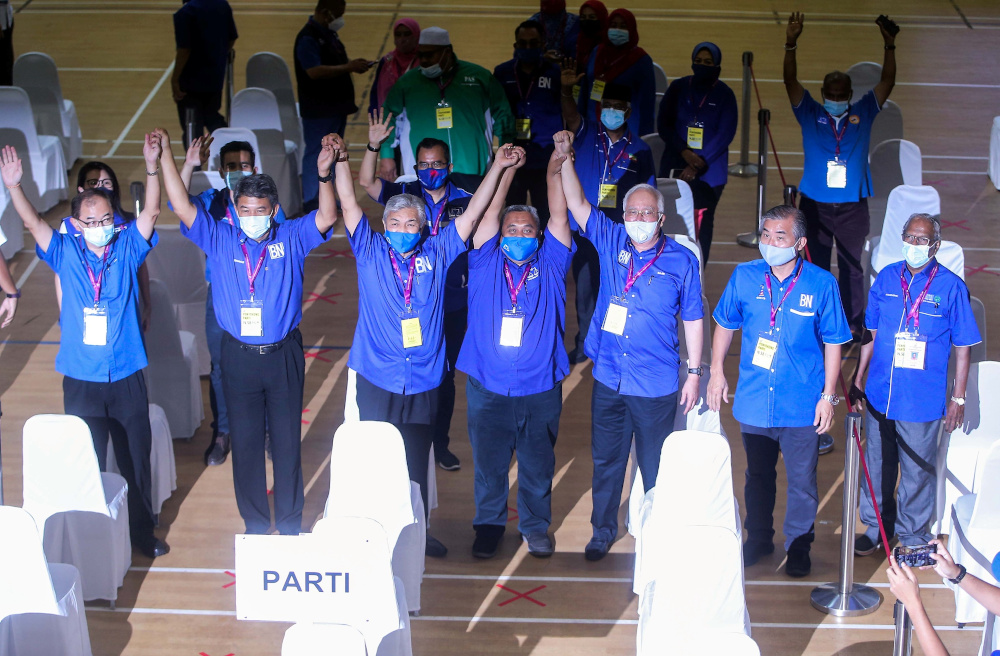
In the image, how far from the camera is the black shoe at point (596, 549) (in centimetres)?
573

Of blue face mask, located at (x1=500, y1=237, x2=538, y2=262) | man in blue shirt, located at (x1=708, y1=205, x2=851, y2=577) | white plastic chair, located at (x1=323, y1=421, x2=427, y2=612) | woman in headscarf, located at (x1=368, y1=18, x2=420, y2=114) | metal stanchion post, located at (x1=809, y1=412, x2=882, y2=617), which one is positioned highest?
woman in headscarf, located at (x1=368, y1=18, x2=420, y2=114)

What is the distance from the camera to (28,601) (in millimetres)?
4418

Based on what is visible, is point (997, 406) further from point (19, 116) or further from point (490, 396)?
point (19, 116)

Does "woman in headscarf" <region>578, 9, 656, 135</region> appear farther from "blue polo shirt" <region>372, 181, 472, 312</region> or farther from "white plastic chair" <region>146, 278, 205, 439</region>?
"white plastic chair" <region>146, 278, 205, 439</region>

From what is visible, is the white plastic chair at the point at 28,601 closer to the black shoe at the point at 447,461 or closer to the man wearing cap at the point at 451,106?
the black shoe at the point at 447,461

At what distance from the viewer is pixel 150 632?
515 centimetres

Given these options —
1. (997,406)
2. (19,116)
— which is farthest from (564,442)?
(19,116)

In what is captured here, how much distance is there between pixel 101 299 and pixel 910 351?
11.9ft

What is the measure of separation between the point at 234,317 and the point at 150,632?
4.60ft

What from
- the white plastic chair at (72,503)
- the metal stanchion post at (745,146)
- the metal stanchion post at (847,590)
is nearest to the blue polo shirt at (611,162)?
the metal stanchion post at (847,590)

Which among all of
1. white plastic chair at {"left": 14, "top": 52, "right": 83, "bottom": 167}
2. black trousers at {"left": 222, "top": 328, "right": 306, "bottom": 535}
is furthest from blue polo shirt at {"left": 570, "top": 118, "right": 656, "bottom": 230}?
white plastic chair at {"left": 14, "top": 52, "right": 83, "bottom": 167}

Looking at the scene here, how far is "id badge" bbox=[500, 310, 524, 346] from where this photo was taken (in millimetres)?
5371

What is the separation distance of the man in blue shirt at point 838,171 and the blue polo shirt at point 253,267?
3.51 metres

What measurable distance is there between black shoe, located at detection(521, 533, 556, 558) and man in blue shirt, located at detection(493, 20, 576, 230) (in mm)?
3127
